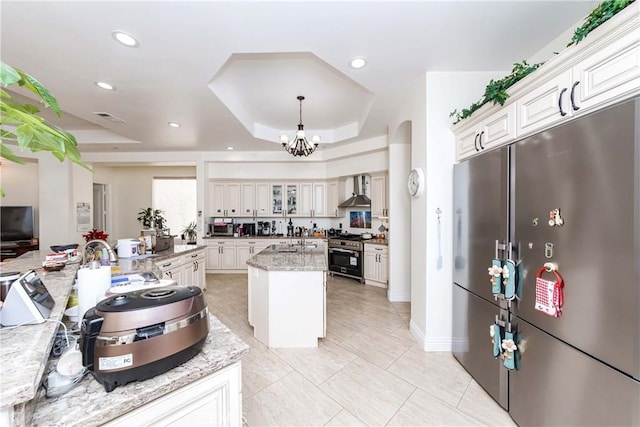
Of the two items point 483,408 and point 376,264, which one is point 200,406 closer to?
point 483,408

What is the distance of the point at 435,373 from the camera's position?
2166mm

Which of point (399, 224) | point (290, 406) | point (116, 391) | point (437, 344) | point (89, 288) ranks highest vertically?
point (399, 224)

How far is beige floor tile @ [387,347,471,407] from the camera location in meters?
1.95

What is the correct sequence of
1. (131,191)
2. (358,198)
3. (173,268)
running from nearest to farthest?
(173,268) < (358,198) < (131,191)

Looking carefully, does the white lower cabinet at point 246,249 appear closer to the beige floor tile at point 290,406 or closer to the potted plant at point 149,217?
the potted plant at point 149,217

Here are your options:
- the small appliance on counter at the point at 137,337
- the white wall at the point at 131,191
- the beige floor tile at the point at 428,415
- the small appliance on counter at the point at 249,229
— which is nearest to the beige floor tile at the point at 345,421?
the beige floor tile at the point at 428,415

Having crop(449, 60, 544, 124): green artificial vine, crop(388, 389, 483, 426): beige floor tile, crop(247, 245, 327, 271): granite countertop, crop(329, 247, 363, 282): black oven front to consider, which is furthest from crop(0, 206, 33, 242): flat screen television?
crop(449, 60, 544, 124): green artificial vine

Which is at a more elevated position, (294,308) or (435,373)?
(294,308)

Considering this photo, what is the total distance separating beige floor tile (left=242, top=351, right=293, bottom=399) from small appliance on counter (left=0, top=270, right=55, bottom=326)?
1471mm

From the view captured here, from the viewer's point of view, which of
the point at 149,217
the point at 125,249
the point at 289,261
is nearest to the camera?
the point at 289,261

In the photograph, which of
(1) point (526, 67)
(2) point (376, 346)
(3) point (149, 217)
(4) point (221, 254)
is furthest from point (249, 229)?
(1) point (526, 67)

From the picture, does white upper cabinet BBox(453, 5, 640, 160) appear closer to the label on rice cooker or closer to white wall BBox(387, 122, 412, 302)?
white wall BBox(387, 122, 412, 302)

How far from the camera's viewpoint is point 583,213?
1.25 metres

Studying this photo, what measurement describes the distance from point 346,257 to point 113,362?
4519 mm
